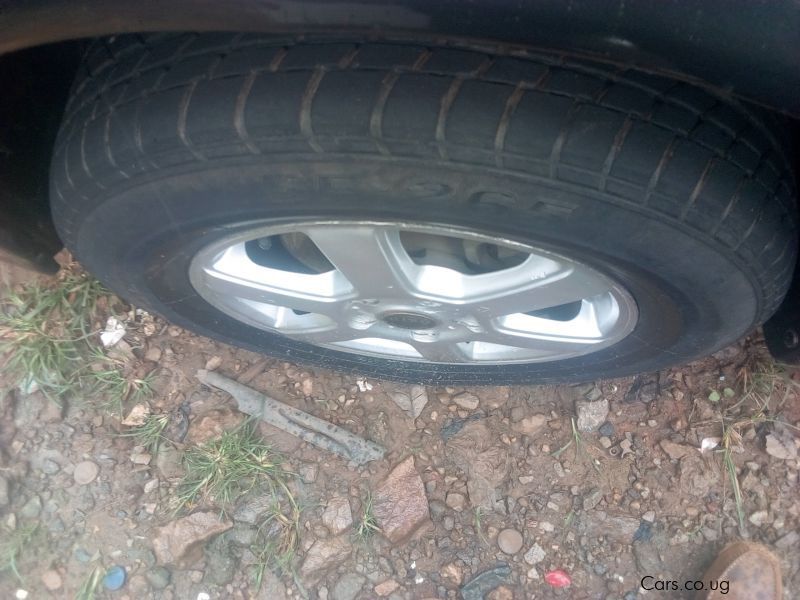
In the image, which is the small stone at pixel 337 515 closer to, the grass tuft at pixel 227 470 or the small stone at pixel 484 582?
the grass tuft at pixel 227 470

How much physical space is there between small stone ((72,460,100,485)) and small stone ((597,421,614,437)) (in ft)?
5.43

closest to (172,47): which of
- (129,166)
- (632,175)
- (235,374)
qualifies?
(129,166)

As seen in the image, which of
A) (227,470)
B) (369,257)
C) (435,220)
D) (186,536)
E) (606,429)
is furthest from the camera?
(606,429)

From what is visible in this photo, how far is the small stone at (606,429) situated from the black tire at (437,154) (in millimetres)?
924

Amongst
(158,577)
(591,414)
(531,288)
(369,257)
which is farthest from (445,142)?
(158,577)

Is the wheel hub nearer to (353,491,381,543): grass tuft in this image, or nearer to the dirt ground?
the dirt ground

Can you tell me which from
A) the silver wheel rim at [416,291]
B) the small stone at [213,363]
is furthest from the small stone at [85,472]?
the silver wheel rim at [416,291]

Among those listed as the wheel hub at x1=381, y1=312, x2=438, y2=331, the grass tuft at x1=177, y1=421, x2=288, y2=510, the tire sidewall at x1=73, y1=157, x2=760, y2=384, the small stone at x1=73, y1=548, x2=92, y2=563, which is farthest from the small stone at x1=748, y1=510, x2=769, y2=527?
the small stone at x1=73, y1=548, x2=92, y2=563

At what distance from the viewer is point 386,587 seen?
215 cm

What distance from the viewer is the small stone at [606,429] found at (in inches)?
92.2

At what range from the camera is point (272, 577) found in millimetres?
2150

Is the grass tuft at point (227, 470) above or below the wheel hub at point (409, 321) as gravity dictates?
below

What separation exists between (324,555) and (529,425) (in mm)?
789

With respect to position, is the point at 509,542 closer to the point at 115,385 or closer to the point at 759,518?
the point at 759,518
